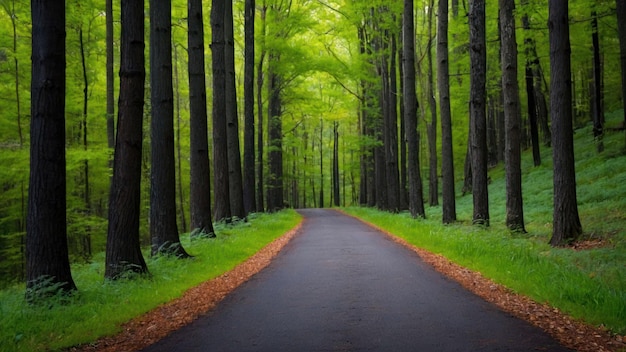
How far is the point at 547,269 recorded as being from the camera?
8117mm

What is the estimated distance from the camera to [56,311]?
21.3 ft

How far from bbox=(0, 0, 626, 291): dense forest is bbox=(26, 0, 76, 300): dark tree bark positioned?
0.8 inches

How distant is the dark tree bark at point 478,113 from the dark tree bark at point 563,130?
12.1 ft

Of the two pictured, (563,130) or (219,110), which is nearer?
(563,130)

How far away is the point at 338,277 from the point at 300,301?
191 cm

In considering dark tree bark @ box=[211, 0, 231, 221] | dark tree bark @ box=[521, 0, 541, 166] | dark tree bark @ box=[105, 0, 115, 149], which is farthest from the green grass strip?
dark tree bark @ box=[521, 0, 541, 166]

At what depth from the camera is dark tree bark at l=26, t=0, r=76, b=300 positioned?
7059 millimetres

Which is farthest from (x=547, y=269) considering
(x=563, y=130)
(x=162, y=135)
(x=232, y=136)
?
(x=232, y=136)

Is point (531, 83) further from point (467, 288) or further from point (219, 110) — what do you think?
point (467, 288)

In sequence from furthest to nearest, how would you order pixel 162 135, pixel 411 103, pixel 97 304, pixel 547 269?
pixel 411 103, pixel 162 135, pixel 547 269, pixel 97 304

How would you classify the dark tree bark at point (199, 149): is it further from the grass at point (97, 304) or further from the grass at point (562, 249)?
the grass at point (562, 249)

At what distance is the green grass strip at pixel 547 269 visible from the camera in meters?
5.89

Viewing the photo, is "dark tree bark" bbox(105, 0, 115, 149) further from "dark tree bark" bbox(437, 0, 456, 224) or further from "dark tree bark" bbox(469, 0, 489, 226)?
"dark tree bark" bbox(469, 0, 489, 226)

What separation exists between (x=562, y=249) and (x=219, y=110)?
11498 millimetres
